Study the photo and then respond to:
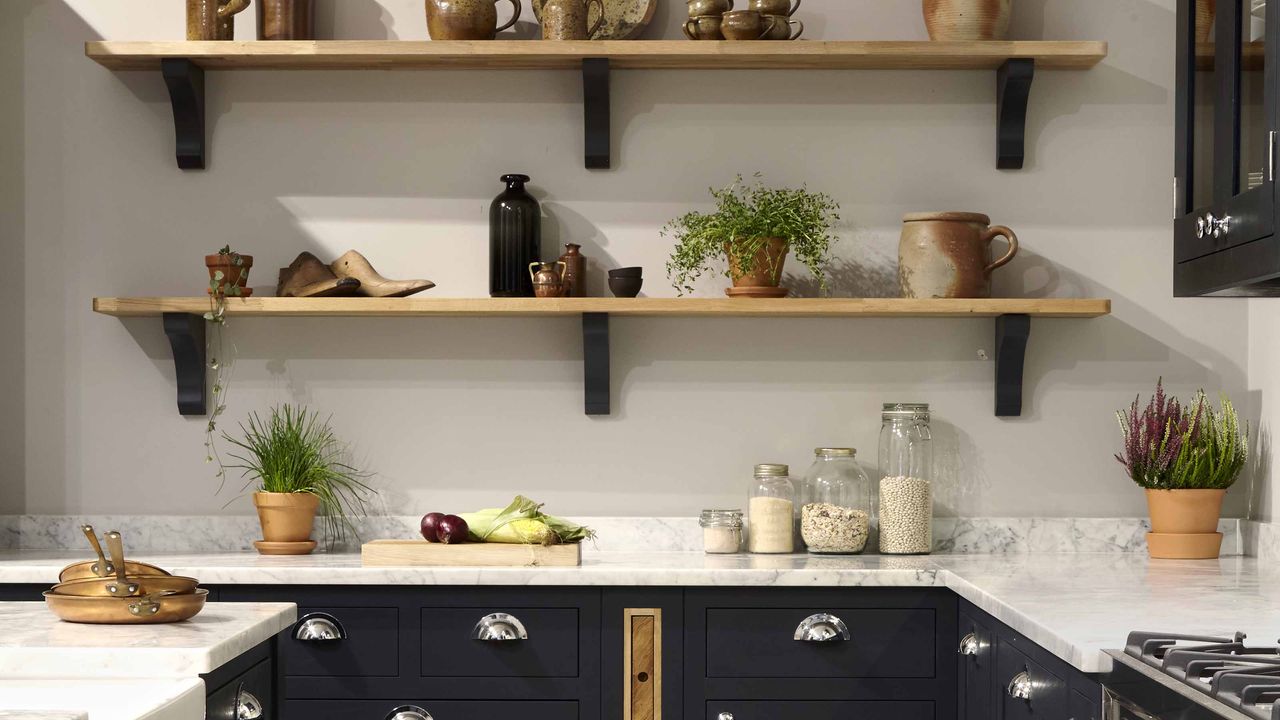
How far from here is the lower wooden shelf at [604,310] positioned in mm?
2918

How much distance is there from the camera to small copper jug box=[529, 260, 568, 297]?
2984 millimetres

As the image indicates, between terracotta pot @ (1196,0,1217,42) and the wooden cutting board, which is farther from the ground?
terracotta pot @ (1196,0,1217,42)

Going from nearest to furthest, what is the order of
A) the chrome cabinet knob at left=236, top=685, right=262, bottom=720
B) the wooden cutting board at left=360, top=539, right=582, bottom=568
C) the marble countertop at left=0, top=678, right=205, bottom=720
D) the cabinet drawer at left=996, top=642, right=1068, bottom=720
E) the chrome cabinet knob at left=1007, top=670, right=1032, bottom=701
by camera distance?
1. the marble countertop at left=0, top=678, right=205, bottom=720
2. the chrome cabinet knob at left=236, top=685, right=262, bottom=720
3. the cabinet drawer at left=996, top=642, right=1068, bottom=720
4. the chrome cabinet knob at left=1007, top=670, right=1032, bottom=701
5. the wooden cutting board at left=360, top=539, right=582, bottom=568

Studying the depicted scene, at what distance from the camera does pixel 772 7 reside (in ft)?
9.93

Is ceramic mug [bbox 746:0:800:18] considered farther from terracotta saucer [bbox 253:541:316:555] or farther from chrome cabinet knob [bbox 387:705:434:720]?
chrome cabinet knob [bbox 387:705:434:720]

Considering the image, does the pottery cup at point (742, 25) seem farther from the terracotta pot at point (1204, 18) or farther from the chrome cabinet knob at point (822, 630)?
the chrome cabinet knob at point (822, 630)

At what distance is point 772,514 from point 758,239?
644mm

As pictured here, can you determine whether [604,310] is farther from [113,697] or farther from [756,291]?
[113,697]

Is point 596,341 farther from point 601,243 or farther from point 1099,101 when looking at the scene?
point 1099,101

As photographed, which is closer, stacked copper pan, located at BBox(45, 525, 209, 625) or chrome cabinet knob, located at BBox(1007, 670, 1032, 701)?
stacked copper pan, located at BBox(45, 525, 209, 625)

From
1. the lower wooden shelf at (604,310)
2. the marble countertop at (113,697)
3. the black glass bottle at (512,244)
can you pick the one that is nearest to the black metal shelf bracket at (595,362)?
the lower wooden shelf at (604,310)

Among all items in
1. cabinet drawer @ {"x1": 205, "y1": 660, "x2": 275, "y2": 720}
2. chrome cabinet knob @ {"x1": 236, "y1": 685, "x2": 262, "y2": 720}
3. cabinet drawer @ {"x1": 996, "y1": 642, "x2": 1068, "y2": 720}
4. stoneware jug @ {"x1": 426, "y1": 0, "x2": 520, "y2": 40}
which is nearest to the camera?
cabinet drawer @ {"x1": 205, "y1": 660, "x2": 275, "y2": 720}

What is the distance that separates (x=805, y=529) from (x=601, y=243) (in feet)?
2.87

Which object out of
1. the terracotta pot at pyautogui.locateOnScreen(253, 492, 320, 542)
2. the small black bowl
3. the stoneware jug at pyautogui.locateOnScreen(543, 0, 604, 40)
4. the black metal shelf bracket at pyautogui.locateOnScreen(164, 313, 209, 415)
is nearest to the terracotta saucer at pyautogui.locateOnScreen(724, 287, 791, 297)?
the small black bowl
